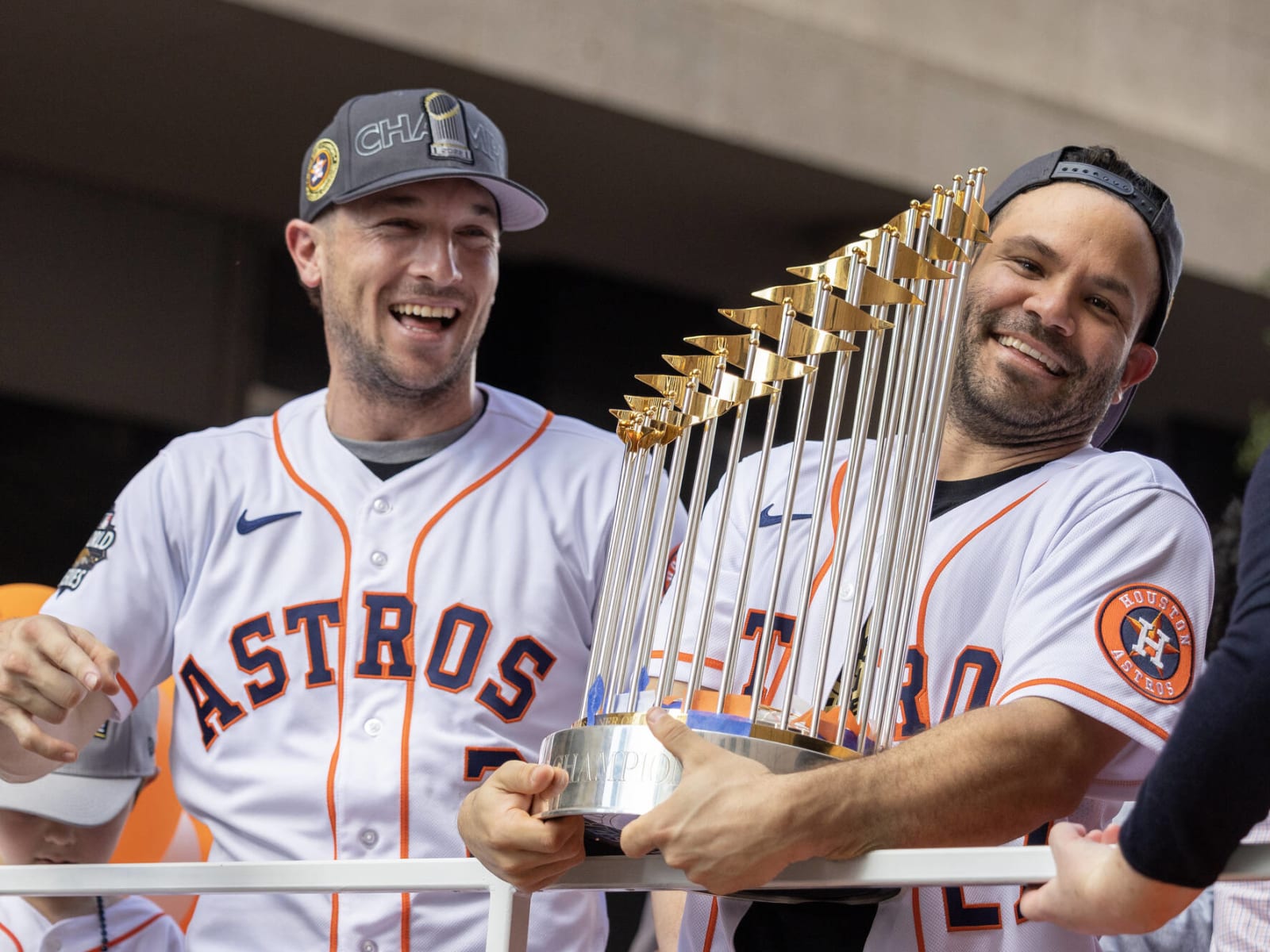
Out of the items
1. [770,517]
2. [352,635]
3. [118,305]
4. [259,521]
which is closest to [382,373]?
[259,521]

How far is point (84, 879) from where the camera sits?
1.92m

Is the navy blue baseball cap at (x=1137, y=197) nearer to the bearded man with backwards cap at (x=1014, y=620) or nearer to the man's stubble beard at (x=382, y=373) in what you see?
the bearded man with backwards cap at (x=1014, y=620)

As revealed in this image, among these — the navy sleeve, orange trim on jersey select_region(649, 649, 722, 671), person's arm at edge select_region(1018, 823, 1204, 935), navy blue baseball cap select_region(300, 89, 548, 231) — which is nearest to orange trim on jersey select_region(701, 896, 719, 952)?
orange trim on jersey select_region(649, 649, 722, 671)

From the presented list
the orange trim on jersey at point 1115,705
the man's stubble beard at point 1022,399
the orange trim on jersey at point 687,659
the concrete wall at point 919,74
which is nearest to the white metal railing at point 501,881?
the orange trim on jersey at point 1115,705

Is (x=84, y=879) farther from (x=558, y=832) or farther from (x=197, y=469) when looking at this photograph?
(x=197, y=469)

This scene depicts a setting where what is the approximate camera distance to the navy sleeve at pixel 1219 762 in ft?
3.95

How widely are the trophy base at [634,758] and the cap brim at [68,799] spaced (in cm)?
145

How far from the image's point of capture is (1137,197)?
82.4 inches

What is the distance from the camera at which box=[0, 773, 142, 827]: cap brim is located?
2.75 metres

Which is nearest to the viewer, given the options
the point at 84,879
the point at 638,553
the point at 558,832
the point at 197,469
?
the point at 558,832

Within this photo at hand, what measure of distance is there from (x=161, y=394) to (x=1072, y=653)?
5.46 meters

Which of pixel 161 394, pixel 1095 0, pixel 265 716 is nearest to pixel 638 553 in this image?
pixel 265 716

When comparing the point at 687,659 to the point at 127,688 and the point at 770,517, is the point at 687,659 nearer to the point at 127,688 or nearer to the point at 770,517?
the point at 770,517

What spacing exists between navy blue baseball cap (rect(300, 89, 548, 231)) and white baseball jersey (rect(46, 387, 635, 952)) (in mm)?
374
